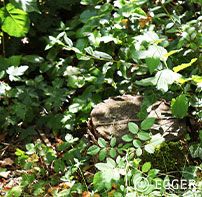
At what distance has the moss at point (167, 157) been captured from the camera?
2.92 meters

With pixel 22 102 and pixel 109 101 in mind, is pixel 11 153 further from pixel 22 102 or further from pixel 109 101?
pixel 109 101

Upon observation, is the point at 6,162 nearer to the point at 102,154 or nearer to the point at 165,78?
the point at 102,154

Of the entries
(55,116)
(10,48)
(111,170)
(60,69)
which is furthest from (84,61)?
(111,170)

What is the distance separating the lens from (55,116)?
351cm

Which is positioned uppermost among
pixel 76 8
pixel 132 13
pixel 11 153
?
pixel 132 13

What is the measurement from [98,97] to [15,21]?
80cm

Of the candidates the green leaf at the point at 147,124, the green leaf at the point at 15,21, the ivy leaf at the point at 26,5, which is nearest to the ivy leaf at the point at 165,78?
the green leaf at the point at 147,124

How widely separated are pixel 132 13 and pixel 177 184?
1.10m

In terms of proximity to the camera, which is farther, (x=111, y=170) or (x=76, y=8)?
(x=76, y=8)

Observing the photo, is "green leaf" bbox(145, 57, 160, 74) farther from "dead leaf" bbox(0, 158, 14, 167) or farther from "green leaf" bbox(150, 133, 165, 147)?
"dead leaf" bbox(0, 158, 14, 167)

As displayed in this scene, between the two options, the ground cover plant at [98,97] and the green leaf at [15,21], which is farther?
the green leaf at [15,21]

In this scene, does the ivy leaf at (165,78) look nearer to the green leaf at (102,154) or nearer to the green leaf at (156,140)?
the green leaf at (156,140)

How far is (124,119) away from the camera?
3.10 m

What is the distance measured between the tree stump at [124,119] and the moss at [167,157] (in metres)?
0.05
